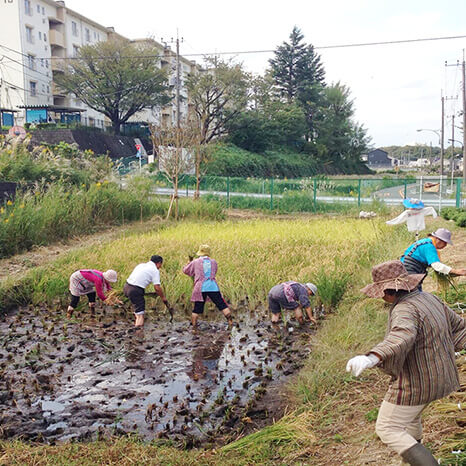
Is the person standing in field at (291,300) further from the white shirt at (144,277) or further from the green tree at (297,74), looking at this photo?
the green tree at (297,74)

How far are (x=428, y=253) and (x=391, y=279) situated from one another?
2.82 m

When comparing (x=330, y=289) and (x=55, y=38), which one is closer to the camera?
(x=330, y=289)

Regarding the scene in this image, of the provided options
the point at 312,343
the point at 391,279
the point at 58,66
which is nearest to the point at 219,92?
the point at 58,66

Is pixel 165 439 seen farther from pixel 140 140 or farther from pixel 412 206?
pixel 140 140

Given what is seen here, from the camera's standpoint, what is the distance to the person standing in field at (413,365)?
2.92 metres

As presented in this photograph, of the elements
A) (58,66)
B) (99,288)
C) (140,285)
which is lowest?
(99,288)

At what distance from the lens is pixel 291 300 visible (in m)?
7.31

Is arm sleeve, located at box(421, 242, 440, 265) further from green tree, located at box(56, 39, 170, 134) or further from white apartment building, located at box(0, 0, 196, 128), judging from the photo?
green tree, located at box(56, 39, 170, 134)

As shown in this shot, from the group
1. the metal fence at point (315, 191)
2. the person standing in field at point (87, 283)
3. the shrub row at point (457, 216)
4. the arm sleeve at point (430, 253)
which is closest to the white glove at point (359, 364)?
the arm sleeve at point (430, 253)

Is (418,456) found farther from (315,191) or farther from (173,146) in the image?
(315,191)

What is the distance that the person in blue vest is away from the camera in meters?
5.53

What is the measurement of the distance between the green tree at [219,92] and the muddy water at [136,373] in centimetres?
3376

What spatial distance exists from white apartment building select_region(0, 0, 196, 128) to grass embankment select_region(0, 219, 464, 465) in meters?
31.1

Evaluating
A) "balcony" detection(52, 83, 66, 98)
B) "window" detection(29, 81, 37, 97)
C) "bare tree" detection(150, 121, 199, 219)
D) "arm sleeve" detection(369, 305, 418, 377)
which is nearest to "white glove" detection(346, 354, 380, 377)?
"arm sleeve" detection(369, 305, 418, 377)
